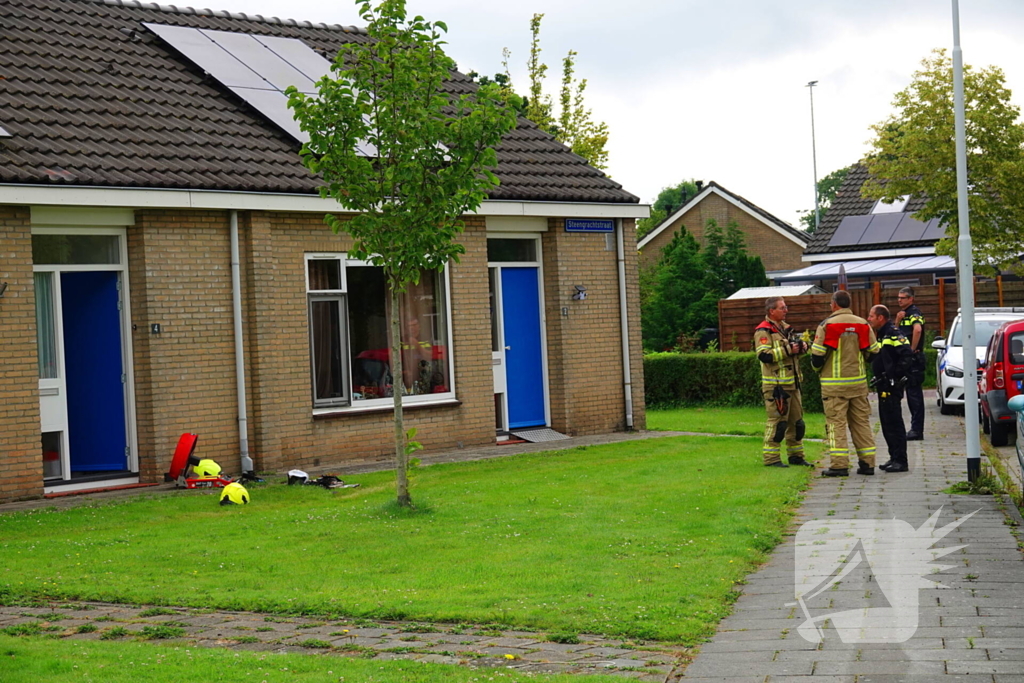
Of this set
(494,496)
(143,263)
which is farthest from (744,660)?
(143,263)

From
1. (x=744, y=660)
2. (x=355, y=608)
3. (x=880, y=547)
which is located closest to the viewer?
(x=744, y=660)

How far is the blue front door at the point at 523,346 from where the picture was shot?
19734 millimetres

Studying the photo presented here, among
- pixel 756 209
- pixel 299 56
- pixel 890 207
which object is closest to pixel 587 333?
pixel 299 56

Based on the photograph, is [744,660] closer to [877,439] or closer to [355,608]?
[355,608]

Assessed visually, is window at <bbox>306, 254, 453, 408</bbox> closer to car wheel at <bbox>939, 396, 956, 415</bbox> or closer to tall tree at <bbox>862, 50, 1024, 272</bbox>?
car wheel at <bbox>939, 396, 956, 415</bbox>

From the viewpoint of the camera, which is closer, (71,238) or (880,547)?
(880,547)

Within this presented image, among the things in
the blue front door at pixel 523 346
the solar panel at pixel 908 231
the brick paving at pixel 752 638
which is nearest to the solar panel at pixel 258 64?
the blue front door at pixel 523 346

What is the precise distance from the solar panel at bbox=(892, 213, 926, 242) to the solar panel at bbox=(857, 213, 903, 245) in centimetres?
19

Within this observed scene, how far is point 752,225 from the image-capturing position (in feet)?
180

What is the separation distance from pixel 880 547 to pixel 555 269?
11082 millimetres

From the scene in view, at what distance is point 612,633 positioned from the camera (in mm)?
7262

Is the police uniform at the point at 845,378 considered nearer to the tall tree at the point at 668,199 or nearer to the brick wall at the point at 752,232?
the brick wall at the point at 752,232

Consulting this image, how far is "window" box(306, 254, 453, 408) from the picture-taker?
17266 mm

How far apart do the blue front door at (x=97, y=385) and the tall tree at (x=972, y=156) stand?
66.4 ft
